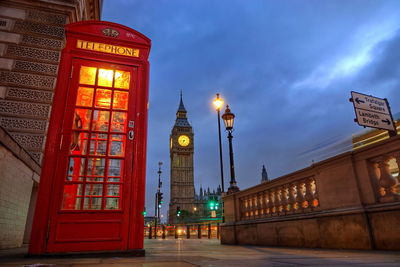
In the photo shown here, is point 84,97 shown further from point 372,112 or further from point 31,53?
point 31,53

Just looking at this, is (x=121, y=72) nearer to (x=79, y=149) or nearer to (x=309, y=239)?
(x=79, y=149)

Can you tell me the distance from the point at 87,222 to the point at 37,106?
856 centimetres

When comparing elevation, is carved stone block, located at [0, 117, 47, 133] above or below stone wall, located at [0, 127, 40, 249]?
above

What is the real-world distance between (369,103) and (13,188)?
1055 cm

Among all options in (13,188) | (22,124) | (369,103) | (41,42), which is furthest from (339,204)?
(41,42)

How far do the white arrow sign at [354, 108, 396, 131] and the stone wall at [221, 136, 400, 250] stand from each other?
Answer: 1.35 m

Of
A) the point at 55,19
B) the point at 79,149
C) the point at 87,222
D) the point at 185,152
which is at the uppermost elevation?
the point at 185,152

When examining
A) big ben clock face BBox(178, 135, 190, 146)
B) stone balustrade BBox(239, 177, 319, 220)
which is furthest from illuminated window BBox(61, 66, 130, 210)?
big ben clock face BBox(178, 135, 190, 146)

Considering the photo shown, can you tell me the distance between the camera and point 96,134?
5.29 metres

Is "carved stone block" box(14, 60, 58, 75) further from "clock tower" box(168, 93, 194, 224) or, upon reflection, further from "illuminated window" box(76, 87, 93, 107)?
"clock tower" box(168, 93, 194, 224)

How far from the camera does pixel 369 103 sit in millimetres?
7316

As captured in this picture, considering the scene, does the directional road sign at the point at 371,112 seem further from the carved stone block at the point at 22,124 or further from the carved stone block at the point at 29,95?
the carved stone block at the point at 29,95

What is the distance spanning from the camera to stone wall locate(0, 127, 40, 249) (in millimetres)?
6888

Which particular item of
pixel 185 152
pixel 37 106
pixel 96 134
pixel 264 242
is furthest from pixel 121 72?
pixel 185 152
